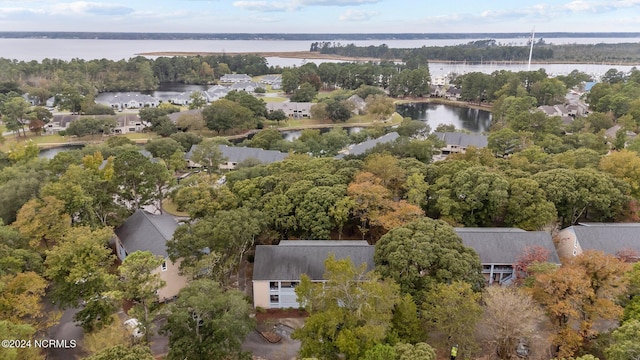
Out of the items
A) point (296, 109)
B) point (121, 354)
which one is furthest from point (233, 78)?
point (121, 354)

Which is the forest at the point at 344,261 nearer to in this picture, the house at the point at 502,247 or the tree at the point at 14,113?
the house at the point at 502,247

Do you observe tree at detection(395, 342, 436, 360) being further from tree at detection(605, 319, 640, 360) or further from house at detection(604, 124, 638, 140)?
house at detection(604, 124, 638, 140)

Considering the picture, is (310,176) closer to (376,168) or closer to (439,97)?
(376,168)

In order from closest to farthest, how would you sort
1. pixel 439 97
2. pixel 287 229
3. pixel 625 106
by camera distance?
pixel 287 229 < pixel 625 106 < pixel 439 97

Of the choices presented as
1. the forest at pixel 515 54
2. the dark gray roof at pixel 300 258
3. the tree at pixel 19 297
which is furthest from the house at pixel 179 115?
the forest at pixel 515 54

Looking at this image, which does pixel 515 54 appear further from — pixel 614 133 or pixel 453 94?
pixel 614 133

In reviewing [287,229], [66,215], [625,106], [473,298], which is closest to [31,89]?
[66,215]
